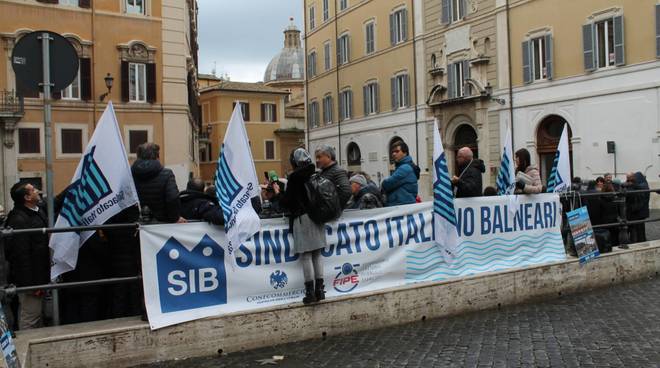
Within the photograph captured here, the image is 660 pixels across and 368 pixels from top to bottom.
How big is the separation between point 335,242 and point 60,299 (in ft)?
9.35

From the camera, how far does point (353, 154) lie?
4341 centimetres

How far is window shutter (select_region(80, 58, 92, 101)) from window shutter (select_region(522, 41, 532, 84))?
1939cm

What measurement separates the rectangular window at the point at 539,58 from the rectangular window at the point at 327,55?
19758mm

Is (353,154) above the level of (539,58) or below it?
below

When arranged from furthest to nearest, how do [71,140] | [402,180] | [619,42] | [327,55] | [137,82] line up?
[327,55] → [137,82] → [71,140] → [619,42] → [402,180]

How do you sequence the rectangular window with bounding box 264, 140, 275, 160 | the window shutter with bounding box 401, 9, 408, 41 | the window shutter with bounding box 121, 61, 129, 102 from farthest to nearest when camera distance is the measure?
the rectangular window with bounding box 264, 140, 275, 160, the window shutter with bounding box 401, 9, 408, 41, the window shutter with bounding box 121, 61, 129, 102

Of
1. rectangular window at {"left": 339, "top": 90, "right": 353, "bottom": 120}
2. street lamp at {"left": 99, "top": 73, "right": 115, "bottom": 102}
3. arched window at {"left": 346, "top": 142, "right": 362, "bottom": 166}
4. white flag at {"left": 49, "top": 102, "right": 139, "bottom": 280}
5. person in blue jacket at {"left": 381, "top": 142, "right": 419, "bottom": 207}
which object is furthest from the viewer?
rectangular window at {"left": 339, "top": 90, "right": 353, "bottom": 120}

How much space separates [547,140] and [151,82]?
1809 centimetres

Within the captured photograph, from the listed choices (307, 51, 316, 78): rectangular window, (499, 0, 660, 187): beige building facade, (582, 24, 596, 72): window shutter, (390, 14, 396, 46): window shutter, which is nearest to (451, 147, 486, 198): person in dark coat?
(499, 0, 660, 187): beige building facade

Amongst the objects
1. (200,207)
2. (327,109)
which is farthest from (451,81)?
(200,207)

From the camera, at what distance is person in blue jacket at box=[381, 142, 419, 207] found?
25.1 ft

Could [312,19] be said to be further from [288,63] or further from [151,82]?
[288,63]

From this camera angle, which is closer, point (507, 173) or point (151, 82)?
point (507, 173)

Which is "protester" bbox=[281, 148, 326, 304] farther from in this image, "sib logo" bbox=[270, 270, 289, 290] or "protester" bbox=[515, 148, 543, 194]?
"protester" bbox=[515, 148, 543, 194]
